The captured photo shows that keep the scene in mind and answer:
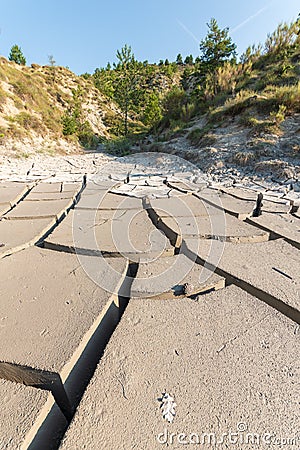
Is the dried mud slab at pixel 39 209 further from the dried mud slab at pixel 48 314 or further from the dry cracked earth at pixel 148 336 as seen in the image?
the dried mud slab at pixel 48 314

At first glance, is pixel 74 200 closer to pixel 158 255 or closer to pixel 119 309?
pixel 158 255

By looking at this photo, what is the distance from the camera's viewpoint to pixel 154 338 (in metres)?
0.84

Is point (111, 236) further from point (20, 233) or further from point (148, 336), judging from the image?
point (148, 336)

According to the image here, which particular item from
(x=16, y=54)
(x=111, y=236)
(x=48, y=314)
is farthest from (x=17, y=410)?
(x=16, y=54)

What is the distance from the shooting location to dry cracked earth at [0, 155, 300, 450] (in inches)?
23.7

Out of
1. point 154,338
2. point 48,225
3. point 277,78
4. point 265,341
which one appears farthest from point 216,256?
point 277,78

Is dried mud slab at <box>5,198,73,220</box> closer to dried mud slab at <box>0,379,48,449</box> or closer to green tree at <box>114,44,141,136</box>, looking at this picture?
dried mud slab at <box>0,379,48,449</box>

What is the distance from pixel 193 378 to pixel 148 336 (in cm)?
20

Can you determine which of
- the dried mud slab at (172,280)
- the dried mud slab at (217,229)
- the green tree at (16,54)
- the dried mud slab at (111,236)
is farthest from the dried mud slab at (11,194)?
the green tree at (16,54)

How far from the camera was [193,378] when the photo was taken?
0.71 meters

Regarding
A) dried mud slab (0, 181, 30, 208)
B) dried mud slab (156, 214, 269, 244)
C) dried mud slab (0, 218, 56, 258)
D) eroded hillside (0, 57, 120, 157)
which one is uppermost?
eroded hillside (0, 57, 120, 157)

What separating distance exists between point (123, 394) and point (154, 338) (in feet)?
0.69

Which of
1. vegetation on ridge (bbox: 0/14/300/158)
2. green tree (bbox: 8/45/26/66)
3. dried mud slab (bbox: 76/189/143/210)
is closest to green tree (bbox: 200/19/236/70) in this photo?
vegetation on ridge (bbox: 0/14/300/158)

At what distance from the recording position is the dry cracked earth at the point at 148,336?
602 mm
